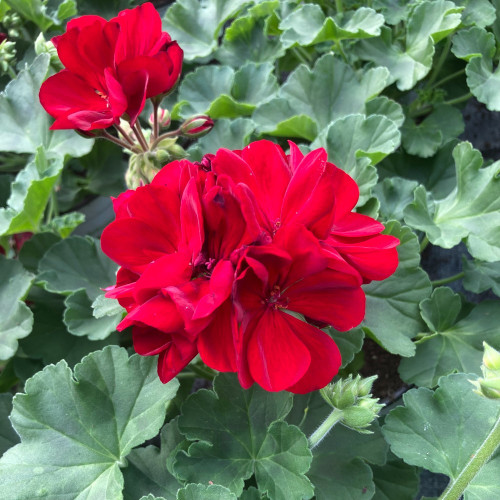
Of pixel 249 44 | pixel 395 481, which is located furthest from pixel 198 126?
pixel 395 481

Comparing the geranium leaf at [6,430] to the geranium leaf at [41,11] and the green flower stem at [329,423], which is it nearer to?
the green flower stem at [329,423]

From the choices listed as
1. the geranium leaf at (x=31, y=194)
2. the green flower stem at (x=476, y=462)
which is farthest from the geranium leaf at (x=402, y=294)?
the geranium leaf at (x=31, y=194)

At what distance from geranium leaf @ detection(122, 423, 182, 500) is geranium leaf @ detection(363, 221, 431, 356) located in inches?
14.7

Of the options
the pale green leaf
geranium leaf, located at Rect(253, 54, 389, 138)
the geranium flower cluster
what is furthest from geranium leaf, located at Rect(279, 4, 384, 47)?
the geranium flower cluster

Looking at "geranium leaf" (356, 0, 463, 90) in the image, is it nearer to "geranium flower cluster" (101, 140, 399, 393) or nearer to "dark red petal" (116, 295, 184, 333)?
"geranium flower cluster" (101, 140, 399, 393)

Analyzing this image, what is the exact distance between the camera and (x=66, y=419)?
2.77 ft

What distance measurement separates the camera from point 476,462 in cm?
72

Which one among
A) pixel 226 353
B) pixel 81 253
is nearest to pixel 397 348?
pixel 226 353

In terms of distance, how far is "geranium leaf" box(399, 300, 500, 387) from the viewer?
1.00 meters

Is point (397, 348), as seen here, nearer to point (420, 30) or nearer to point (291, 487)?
point (291, 487)

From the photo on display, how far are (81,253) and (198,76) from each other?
1.58 ft

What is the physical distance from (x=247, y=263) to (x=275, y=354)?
104 millimetres

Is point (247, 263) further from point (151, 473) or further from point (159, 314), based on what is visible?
point (151, 473)

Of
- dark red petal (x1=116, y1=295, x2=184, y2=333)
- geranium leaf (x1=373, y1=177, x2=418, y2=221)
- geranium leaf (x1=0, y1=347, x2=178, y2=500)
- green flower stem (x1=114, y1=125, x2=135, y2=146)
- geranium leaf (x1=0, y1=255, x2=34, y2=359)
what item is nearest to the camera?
dark red petal (x1=116, y1=295, x2=184, y2=333)
